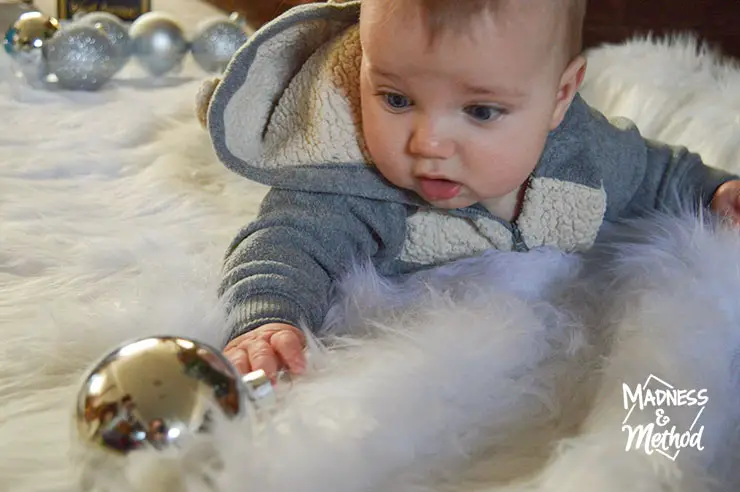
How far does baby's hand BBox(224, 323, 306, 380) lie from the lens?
57 centimetres

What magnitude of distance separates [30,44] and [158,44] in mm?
215

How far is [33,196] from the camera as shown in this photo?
88cm

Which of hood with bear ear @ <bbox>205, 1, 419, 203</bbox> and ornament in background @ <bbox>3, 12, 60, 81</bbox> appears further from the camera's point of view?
ornament in background @ <bbox>3, 12, 60, 81</bbox>

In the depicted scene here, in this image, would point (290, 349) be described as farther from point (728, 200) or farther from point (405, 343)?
point (728, 200)

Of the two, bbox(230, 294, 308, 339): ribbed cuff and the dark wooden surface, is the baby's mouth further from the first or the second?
the dark wooden surface

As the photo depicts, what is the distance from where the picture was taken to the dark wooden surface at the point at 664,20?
124 centimetres

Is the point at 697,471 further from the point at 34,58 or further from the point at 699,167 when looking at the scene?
the point at 34,58

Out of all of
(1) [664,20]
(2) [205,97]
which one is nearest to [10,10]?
(2) [205,97]

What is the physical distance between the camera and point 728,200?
811 millimetres

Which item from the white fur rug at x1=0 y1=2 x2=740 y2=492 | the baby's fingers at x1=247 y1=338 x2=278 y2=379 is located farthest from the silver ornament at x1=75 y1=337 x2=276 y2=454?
the baby's fingers at x1=247 y1=338 x2=278 y2=379

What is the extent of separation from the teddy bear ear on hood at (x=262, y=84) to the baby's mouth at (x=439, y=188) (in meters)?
0.16

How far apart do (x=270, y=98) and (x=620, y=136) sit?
0.37 meters

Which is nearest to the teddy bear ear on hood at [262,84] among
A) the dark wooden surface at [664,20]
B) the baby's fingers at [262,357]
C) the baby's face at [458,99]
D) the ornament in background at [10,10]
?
the baby's face at [458,99]

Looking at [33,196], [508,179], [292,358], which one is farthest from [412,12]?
[33,196]
